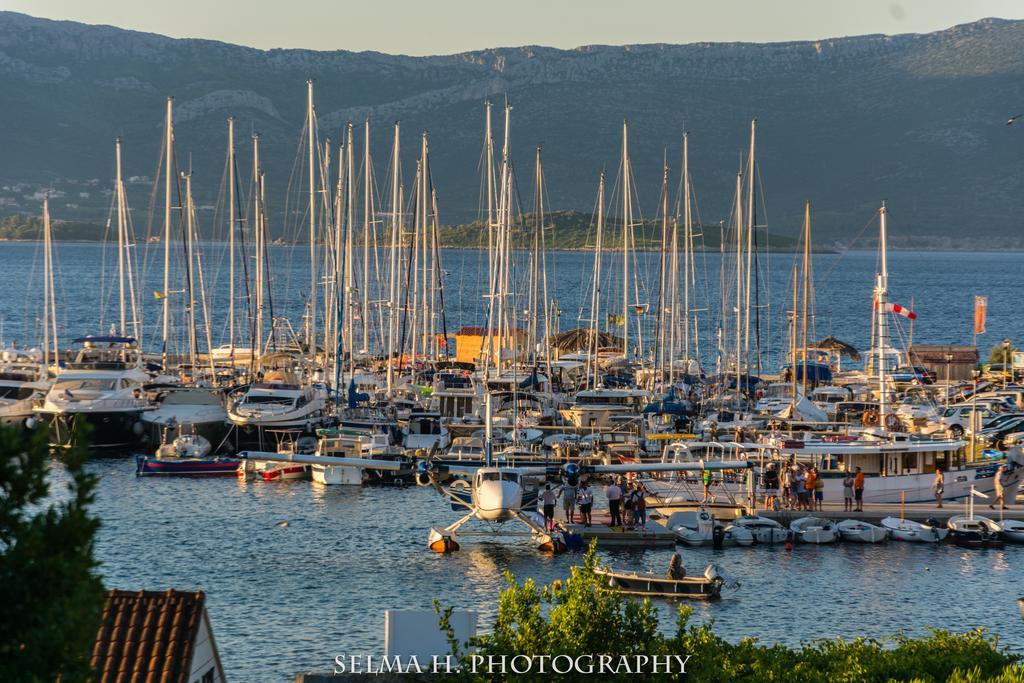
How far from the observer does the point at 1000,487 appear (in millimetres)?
44281

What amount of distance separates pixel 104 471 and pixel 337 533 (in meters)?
14.8

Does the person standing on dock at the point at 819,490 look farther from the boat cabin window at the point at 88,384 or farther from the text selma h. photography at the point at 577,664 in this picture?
the boat cabin window at the point at 88,384

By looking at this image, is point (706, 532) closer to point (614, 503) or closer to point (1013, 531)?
point (614, 503)

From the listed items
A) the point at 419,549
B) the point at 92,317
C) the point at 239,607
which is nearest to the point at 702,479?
the point at 419,549

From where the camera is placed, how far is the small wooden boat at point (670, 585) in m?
34.5

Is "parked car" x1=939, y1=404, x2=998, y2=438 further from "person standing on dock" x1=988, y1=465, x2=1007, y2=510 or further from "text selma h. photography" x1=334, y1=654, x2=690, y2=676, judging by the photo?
"text selma h. photography" x1=334, y1=654, x2=690, y2=676

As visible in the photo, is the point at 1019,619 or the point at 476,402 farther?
the point at 476,402

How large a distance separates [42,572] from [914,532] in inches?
1317

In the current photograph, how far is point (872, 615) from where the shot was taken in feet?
112

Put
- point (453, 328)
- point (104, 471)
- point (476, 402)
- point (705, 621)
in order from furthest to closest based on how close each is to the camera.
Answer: point (453, 328) < point (476, 402) < point (104, 471) < point (705, 621)

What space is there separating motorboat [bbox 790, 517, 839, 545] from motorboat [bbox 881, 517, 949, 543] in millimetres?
1633

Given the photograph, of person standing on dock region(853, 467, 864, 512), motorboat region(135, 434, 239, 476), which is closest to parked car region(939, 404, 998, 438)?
person standing on dock region(853, 467, 864, 512)

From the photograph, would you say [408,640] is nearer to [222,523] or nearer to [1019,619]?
[1019,619]

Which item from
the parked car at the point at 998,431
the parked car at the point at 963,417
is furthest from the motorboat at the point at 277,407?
the parked car at the point at 998,431
